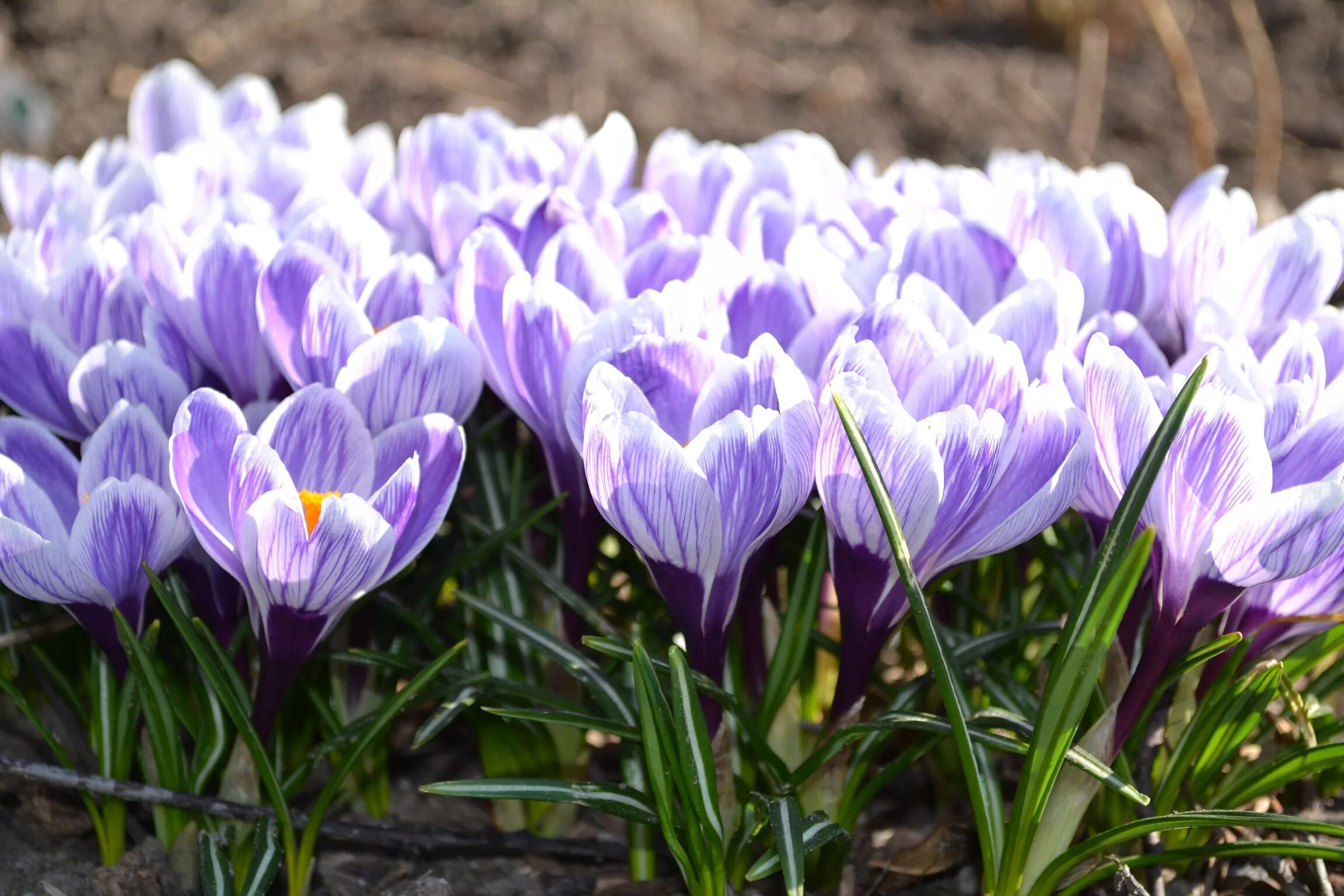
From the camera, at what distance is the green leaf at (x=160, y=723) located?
1.16 m

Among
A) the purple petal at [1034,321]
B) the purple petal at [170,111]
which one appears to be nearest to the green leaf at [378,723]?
the purple petal at [1034,321]

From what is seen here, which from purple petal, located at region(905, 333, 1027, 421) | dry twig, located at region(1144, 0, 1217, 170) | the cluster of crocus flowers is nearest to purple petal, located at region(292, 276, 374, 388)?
the cluster of crocus flowers

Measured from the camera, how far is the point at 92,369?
1264mm

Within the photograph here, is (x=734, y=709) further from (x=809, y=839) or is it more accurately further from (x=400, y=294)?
(x=400, y=294)

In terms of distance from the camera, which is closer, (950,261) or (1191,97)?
(950,261)

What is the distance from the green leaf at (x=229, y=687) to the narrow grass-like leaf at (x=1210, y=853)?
0.77m

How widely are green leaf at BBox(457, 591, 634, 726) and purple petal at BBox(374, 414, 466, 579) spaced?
121 mm

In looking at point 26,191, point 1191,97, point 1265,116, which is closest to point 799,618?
point 26,191

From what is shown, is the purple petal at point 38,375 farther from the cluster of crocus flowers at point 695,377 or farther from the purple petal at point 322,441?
the purple petal at point 322,441

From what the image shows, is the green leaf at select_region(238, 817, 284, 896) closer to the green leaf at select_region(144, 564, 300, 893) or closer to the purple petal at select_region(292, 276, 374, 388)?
the green leaf at select_region(144, 564, 300, 893)

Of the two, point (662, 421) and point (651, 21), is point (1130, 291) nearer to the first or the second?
point (662, 421)

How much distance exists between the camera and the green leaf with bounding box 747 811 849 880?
114 cm

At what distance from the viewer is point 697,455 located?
3.44 ft

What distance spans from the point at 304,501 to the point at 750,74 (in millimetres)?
3682
